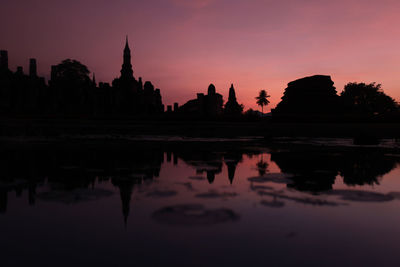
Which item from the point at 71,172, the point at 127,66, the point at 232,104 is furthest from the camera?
the point at 127,66

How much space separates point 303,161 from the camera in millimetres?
13133

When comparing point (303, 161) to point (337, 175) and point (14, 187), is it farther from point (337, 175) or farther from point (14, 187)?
point (14, 187)

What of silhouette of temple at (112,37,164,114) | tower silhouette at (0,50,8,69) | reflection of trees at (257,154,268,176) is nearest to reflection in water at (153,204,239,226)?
reflection of trees at (257,154,268,176)

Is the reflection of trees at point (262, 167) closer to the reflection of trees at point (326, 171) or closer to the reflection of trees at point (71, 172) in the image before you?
the reflection of trees at point (326, 171)

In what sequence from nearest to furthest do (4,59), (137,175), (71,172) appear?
(137,175) < (71,172) < (4,59)

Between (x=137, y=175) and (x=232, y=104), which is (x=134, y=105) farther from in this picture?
(x=137, y=175)

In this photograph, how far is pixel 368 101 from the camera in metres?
79.8

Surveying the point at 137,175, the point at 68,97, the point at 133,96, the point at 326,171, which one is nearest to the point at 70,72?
the point at 68,97

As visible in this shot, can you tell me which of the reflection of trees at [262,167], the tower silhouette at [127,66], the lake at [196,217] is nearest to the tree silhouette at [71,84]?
the tower silhouette at [127,66]

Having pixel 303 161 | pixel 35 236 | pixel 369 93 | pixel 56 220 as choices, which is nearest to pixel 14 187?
pixel 56 220

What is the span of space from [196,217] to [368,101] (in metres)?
87.8

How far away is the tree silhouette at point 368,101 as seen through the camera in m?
76.4

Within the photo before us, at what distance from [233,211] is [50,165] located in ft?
26.4

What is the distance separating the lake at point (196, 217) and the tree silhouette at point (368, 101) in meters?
76.4
